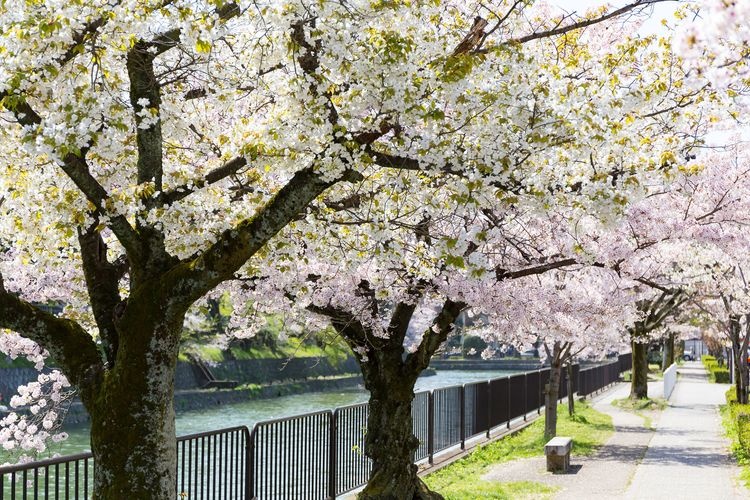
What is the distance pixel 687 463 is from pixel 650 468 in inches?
41.0

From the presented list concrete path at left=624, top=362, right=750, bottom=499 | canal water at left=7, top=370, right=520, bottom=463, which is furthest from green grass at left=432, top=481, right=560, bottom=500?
canal water at left=7, top=370, right=520, bottom=463

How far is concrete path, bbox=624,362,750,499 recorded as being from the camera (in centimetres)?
1269

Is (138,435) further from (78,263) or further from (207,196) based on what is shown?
(78,263)

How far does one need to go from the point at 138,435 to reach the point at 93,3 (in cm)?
312

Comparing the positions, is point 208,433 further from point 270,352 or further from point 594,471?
point 270,352

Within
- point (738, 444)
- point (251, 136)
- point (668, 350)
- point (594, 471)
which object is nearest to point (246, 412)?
point (738, 444)

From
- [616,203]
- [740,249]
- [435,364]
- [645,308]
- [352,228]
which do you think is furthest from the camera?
[435,364]

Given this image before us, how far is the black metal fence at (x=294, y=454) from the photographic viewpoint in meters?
8.52

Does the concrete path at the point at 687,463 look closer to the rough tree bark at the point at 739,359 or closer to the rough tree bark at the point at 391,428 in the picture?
the rough tree bark at the point at 739,359

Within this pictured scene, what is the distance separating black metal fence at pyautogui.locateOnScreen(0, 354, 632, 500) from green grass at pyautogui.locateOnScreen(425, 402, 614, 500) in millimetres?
650

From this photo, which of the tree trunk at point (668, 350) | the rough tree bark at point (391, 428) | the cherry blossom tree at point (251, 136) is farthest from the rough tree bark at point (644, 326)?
the tree trunk at point (668, 350)

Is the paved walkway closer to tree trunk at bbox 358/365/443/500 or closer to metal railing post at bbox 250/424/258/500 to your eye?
tree trunk at bbox 358/365/443/500

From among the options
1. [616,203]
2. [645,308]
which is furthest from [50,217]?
[645,308]

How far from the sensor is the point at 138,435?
21.3 ft
